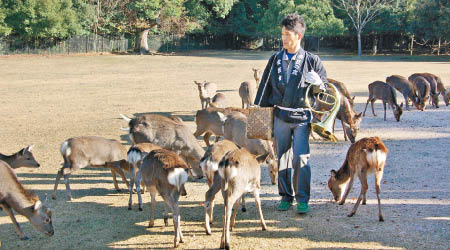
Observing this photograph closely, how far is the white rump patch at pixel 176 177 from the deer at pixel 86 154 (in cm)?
251

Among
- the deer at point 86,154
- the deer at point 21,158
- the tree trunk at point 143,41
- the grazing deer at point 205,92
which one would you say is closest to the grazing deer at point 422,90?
the grazing deer at point 205,92

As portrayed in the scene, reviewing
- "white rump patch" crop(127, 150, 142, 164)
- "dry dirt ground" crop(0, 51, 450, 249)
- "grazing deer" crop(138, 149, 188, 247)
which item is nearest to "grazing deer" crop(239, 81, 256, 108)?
"dry dirt ground" crop(0, 51, 450, 249)

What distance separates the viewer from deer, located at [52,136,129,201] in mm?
8211

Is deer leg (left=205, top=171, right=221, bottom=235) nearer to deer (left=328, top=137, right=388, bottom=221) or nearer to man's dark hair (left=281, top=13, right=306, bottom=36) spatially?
deer (left=328, top=137, right=388, bottom=221)

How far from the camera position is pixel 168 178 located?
627cm

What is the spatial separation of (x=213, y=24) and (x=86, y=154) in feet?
171

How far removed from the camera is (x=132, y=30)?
173ft

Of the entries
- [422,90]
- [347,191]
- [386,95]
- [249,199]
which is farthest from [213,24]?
[347,191]

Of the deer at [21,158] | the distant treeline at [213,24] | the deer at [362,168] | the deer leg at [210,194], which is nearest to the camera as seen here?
the deer leg at [210,194]

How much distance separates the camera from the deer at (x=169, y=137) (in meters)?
9.05

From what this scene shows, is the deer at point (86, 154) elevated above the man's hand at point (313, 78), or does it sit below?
below

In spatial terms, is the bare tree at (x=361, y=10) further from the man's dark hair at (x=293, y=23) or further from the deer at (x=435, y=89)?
the man's dark hair at (x=293, y=23)

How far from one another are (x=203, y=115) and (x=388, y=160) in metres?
4.10

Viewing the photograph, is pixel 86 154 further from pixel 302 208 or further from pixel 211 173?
pixel 302 208
